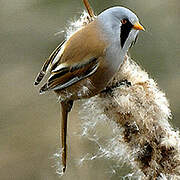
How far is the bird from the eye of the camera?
2.19 metres

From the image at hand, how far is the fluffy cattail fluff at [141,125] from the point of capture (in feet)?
6.64

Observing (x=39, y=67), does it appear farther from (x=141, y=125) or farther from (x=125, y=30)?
(x=141, y=125)

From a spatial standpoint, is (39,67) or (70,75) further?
(39,67)

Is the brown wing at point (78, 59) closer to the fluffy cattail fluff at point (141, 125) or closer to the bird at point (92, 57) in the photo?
the bird at point (92, 57)

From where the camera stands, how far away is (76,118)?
413 centimetres

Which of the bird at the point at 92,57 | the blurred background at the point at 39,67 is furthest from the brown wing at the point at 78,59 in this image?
the blurred background at the point at 39,67

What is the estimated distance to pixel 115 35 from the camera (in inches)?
86.7

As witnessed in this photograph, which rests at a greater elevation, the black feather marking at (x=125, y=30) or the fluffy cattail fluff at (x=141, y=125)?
the black feather marking at (x=125, y=30)

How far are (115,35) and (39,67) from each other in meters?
2.59

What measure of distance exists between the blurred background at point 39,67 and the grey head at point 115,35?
1691 millimetres

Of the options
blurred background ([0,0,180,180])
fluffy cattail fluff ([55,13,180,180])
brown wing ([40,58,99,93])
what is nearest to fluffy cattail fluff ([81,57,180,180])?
fluffy cattail fluff ([55,13,180,180])

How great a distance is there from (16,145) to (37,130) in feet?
0.79

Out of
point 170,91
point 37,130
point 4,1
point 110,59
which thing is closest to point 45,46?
point 4,1

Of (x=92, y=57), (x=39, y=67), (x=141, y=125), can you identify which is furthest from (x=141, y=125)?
(x=39, y=67)
